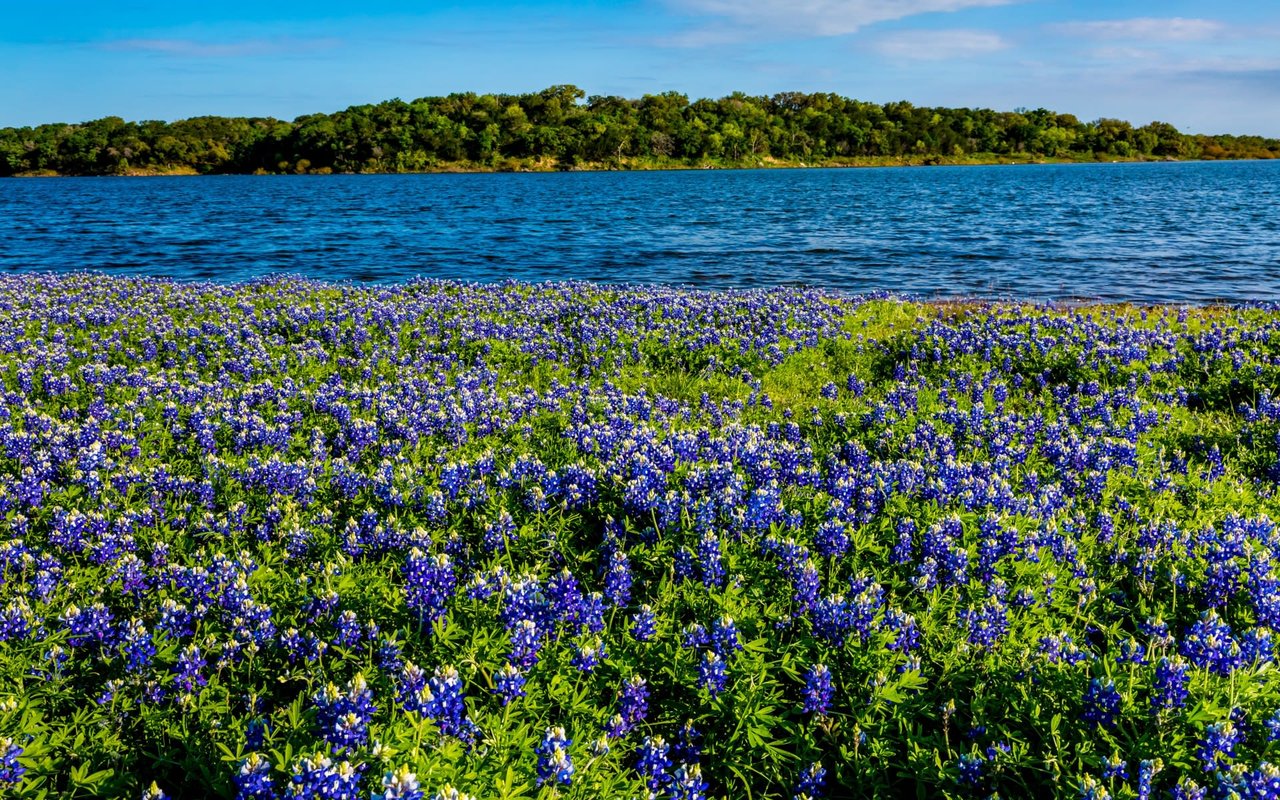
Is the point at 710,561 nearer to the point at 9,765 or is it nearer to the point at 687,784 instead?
the point at 687,784

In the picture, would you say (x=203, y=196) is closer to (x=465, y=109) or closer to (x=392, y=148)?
(x=392, y=148)

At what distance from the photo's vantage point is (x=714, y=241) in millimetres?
36125

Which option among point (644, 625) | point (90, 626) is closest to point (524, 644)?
point (644, 625)

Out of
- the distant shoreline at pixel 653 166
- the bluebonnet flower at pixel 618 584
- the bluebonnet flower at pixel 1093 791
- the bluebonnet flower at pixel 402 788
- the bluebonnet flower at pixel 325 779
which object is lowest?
the bluebonnet flower at pixel 1093 791

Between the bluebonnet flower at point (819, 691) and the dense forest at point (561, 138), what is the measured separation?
14560cm

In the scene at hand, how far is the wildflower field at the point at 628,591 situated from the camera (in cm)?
334

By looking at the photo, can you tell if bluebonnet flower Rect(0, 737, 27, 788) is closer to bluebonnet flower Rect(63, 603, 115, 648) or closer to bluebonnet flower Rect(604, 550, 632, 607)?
bluebonnet flower Rect(63, 603, 115, 648)

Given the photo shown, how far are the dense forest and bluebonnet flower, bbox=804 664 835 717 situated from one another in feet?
478

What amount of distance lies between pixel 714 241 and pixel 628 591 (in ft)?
108

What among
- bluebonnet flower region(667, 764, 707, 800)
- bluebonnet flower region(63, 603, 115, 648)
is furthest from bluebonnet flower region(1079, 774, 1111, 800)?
bluebonnet flower region(63, 603, 115, 648)

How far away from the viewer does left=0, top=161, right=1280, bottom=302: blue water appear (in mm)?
25703

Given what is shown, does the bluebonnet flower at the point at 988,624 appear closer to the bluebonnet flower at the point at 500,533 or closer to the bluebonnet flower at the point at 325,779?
the bluebonnet flower at the point at 500,533

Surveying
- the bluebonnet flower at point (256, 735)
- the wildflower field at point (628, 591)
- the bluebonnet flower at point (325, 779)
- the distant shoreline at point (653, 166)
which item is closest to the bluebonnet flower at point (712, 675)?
the wildflower field at point (628, 591)

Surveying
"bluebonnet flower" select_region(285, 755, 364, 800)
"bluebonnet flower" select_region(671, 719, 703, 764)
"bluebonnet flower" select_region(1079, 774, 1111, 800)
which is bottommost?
"bluebonnet flower" select_region(671, 719, 703, 764)
